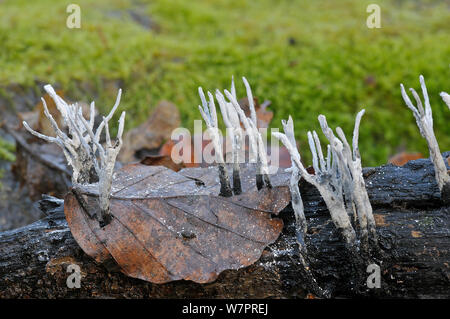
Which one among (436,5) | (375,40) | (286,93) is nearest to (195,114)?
(286,93)

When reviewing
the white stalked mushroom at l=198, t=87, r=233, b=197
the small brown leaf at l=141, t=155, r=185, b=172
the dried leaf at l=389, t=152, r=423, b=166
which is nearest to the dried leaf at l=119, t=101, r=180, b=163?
the small brown leaf at l=141, t=155, r=185, b=172

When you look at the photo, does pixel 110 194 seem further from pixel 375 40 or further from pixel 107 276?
pixel 375 40

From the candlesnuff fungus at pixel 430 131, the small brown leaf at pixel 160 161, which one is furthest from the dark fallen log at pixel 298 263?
the small brown leaf at pixel 160 161

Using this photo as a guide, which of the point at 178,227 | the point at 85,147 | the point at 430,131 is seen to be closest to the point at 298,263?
the point at 178,227

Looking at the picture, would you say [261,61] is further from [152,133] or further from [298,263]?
[298,263]

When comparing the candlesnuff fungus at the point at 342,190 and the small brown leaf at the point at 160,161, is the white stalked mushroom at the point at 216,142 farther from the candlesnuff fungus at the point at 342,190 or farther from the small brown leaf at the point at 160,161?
the small brown leaf at the point at 160,161
